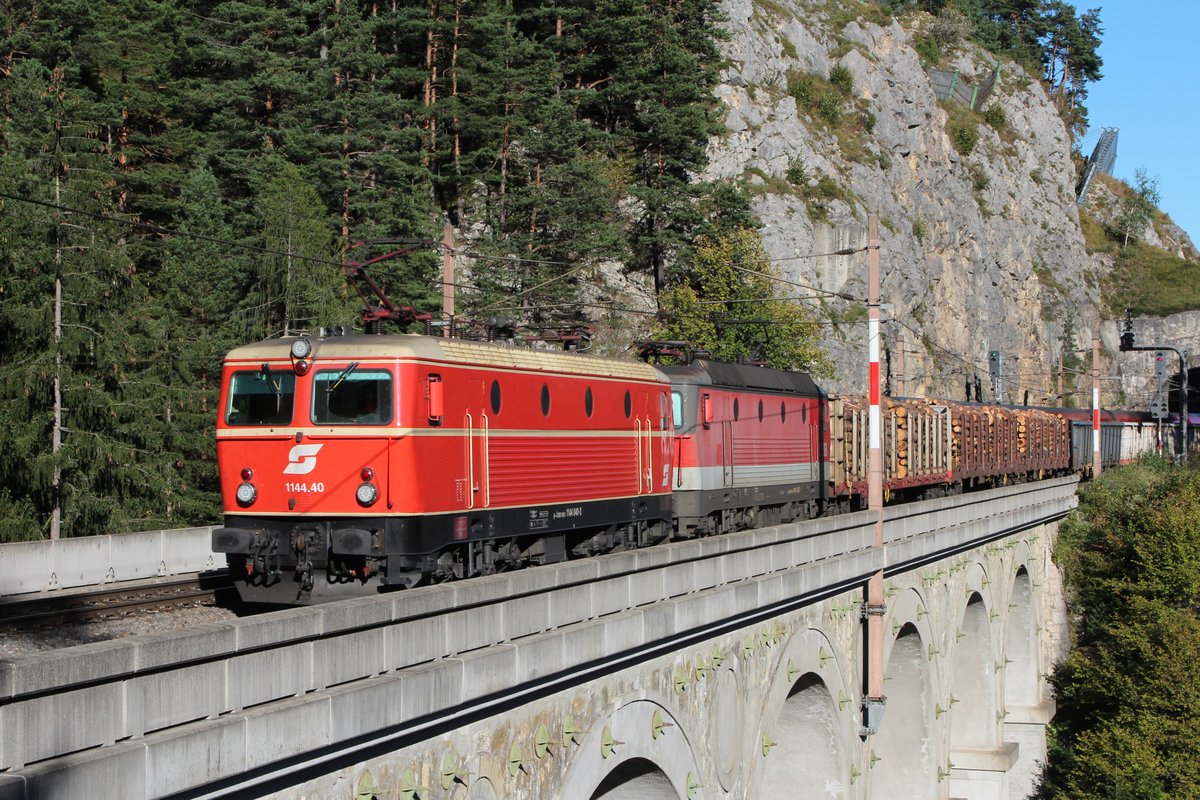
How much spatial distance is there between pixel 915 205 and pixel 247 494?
8813 centimetres

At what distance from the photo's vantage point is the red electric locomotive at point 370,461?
1570cm

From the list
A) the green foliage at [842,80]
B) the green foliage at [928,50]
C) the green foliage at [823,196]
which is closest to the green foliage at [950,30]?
the green foliage at [928,50]

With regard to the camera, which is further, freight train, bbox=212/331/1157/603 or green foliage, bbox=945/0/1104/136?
green foliage, bbox=945/0/1104/136

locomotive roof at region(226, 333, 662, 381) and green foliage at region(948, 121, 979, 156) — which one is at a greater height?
green foliage at region(948, 121, 979, 156)

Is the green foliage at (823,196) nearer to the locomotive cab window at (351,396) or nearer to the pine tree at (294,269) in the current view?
the pine tree at (294,269)

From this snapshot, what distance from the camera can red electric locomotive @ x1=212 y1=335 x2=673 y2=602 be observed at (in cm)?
1570

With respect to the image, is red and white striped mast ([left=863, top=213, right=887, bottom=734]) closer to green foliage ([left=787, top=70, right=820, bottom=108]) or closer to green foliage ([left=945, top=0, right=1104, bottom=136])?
green foliage ([left=787, top=70, right=820, bottom=108])

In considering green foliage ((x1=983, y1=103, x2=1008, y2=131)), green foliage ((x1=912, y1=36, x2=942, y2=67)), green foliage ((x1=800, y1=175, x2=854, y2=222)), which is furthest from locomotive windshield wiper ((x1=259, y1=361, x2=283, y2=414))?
green foliage ((x1=983, y1=103, x2=1008, y2=131))

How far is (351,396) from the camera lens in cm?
1606

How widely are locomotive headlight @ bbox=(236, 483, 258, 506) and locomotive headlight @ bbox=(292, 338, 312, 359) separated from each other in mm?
1771

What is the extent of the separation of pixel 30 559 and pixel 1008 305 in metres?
103

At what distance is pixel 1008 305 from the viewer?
110062mm

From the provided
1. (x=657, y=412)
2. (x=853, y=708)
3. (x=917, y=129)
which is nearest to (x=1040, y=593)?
(x=853, y=708)

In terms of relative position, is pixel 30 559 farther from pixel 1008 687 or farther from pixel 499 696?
pixel 1008 687
